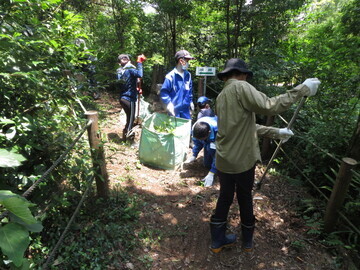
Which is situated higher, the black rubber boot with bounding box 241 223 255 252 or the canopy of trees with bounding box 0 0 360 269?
the canopy of trees with bounding box 0 0 360 269

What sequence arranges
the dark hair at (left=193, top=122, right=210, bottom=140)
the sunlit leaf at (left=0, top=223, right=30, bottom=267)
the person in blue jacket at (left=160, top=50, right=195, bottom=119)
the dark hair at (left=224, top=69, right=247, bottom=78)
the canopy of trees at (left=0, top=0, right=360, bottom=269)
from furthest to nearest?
the person in blue jacket at (left=160, top=50, right=195, bottom=119), the dark hair at (left=193, top=122, right=210, bottom=140), the dark hair at (left=224, top=69, right=247, bottom=78), the canopy of trees at (left=0, top=0, right=360, bottom=269), the sunlit leaf at (left=0, top=223, right=30, bottom=267)

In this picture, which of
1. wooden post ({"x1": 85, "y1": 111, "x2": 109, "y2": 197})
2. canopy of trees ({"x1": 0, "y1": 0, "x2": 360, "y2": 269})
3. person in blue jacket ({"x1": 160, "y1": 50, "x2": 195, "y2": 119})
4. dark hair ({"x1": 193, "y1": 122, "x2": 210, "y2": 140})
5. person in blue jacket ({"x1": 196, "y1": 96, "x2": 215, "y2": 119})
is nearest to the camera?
canopy of trees ({"x1": 0, "y1": 0, "x2": 360, "y2": 269})

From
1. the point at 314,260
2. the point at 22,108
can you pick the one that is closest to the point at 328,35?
the point at 314,260

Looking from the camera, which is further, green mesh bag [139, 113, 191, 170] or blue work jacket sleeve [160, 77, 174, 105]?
blue work jacket sleeve [160, 77, 174, 105]

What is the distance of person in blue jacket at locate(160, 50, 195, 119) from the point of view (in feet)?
14.1

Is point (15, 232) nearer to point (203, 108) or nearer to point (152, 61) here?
point (203, 108)

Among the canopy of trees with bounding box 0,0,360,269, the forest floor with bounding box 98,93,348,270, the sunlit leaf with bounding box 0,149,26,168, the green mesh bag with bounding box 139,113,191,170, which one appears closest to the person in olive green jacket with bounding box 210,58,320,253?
Answer: the forest floor with bounding box 98,93,348,270

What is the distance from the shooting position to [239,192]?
2.36 metres

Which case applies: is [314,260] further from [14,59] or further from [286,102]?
[14,59]

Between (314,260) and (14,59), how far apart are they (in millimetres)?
3087

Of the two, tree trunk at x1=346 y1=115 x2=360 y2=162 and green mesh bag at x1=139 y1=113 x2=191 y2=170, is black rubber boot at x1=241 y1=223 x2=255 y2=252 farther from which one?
green mesh bag at x1=139 y1=113 x2=191 y2=170

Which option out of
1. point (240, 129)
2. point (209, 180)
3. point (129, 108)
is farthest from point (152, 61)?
point (240, 129)

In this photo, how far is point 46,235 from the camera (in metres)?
2.12

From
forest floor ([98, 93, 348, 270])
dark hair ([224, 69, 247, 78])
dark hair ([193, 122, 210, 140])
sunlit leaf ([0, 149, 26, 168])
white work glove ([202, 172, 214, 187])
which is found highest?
dark hair ([224, 69, 247, 78])
